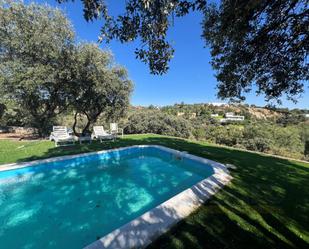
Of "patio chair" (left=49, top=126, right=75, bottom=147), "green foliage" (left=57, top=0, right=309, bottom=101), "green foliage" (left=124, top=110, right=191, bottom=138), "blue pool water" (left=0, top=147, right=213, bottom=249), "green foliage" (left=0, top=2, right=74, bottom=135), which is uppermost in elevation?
"green foliage" (left=0, top=2, right=74, bottom=135)

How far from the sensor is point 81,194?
5207 mm

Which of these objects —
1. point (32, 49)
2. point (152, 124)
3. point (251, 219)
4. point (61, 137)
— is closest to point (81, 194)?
point (251, 219)

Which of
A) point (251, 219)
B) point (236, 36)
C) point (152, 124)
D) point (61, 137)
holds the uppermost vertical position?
point (236, 36)

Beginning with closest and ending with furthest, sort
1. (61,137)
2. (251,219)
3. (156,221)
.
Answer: (156,221) → (251,219) → (61,137)

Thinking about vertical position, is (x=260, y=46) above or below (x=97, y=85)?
below

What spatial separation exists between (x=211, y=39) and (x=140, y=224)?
542cm

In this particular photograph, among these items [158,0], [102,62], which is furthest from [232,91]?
[102,62]

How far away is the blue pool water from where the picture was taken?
11.5ft

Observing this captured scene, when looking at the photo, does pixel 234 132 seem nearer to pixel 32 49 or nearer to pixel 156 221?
pixel 32 49

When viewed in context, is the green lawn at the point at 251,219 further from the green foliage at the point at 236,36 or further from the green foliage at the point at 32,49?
the green foliage at the point at 32,49

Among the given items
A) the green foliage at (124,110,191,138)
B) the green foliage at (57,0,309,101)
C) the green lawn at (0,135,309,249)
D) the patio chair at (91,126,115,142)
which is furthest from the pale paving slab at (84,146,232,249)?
the green foliage at (124,110,191,138)

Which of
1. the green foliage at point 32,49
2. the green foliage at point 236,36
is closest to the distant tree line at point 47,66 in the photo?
the green foliage at point 32,49

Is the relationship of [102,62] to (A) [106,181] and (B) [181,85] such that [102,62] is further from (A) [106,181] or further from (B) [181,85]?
(B) [181,85]

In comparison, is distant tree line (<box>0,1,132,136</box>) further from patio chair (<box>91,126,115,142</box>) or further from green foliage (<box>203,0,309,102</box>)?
green foliage (<box>203,0,309,102</box>)
